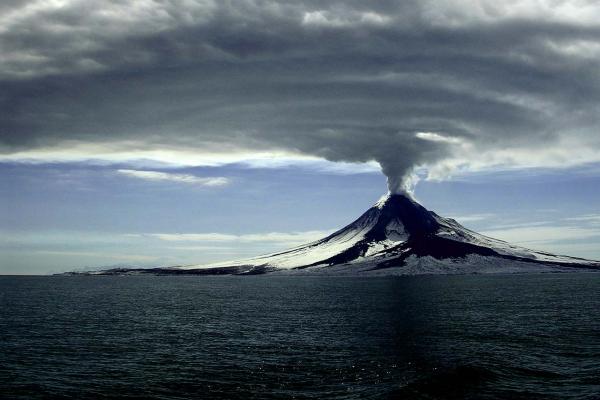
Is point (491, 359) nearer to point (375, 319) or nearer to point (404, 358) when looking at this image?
point (404, 358)

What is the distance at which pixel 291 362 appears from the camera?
60250 millimetres

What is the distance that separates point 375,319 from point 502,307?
42.1 metres

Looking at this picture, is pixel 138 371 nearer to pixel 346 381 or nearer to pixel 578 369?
pixel 346 381

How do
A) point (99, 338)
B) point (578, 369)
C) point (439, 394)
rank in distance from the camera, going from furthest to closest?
point (99, 338)
point (578, 369)
point (439, 394)

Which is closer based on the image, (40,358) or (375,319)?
(40,358)

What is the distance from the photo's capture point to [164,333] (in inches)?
3391

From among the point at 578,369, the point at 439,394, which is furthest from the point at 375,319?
the point at 439,394

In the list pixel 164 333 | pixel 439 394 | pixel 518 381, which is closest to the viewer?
pixel 439 394

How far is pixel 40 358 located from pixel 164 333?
24717 millimetres

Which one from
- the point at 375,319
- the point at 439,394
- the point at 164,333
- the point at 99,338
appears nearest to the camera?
the point at 439,394

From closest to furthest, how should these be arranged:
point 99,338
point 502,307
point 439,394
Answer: point 439,394
point 99,338
point 502,307

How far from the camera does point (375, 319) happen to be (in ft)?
347

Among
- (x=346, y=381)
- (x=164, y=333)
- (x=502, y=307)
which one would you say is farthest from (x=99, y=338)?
(x=502, y=307)

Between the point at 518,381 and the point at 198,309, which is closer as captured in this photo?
the point at 518,381
